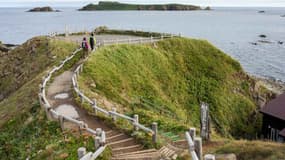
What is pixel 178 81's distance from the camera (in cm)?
3812

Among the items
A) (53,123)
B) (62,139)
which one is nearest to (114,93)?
(53,123)

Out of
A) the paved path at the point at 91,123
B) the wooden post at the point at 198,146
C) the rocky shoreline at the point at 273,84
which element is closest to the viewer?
the wooden post at the point at 198,146

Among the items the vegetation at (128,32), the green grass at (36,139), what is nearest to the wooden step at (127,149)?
the green grass at (36,139)

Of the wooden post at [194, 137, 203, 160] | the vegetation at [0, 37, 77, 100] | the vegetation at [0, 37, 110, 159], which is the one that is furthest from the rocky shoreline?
the wooden post at [194, 137, 203, 160]

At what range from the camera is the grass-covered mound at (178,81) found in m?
29.6

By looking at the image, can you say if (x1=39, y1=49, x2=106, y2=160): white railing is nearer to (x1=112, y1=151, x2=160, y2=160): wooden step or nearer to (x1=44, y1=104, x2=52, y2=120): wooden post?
(x1=44, y1=104, x2=52, y2=120): wooden post

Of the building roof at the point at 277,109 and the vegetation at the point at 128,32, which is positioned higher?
the vegetation at the point at 128,32

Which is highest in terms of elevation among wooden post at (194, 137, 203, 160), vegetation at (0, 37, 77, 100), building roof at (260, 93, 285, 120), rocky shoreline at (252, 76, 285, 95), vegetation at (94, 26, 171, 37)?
vegetation at (94, 26, 171, 37)

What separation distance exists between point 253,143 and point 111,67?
19.8 m

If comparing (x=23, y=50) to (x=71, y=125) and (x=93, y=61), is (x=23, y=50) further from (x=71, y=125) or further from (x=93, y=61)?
(x=71, y=125)

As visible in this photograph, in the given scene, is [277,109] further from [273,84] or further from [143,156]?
[273,84]

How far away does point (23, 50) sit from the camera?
4853 centimetres

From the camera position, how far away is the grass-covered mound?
1165 inches

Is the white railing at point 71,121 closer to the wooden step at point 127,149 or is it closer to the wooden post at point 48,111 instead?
the wooden post at point 48,111
